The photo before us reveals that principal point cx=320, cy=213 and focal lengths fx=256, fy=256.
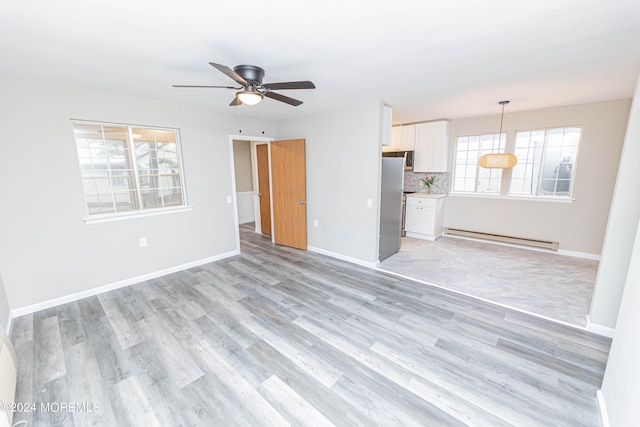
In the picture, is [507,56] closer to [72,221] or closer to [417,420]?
[417,420]

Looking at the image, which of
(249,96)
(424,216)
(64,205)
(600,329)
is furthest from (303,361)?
(424,216)

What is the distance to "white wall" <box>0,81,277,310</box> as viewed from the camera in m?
2.60

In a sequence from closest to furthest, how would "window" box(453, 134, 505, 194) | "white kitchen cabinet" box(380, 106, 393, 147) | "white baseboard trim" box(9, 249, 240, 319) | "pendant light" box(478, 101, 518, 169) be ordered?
1. "white baseboard trim" box(9, 249, 240, 319)
2. "white kitchen cabinet" box(380, 106, 393, 147)
3. "pendant light" box(478, 101, 518, 169)
4. "window" box(453, 134, 505, 194)

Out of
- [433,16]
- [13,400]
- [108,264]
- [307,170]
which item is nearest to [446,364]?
[433,16]

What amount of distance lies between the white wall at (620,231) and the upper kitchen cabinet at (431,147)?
3091 millimetres

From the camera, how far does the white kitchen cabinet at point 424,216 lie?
5.17 m

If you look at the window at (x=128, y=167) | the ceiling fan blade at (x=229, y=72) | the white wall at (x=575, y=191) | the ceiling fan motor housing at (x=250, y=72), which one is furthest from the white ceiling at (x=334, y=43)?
the white wall at (x=575, y=191)

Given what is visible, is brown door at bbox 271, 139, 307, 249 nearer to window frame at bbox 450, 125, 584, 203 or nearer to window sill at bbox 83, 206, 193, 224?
window sill at bbox 83, 206, 193, 224

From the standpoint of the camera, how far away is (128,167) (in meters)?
3.46

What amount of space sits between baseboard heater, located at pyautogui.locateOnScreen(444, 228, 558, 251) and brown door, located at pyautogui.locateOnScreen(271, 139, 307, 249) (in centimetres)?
327

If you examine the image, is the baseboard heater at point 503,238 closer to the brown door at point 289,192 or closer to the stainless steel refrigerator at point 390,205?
the stainless steel refrigerator at point 390,205

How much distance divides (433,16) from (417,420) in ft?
8.24

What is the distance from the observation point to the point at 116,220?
3.27 meters

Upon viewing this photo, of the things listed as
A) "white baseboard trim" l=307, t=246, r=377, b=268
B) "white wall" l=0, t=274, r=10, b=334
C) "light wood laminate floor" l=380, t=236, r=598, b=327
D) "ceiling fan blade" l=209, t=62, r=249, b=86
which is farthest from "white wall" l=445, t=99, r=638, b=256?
"white wall" l=0, t=274, r=10, b=334
